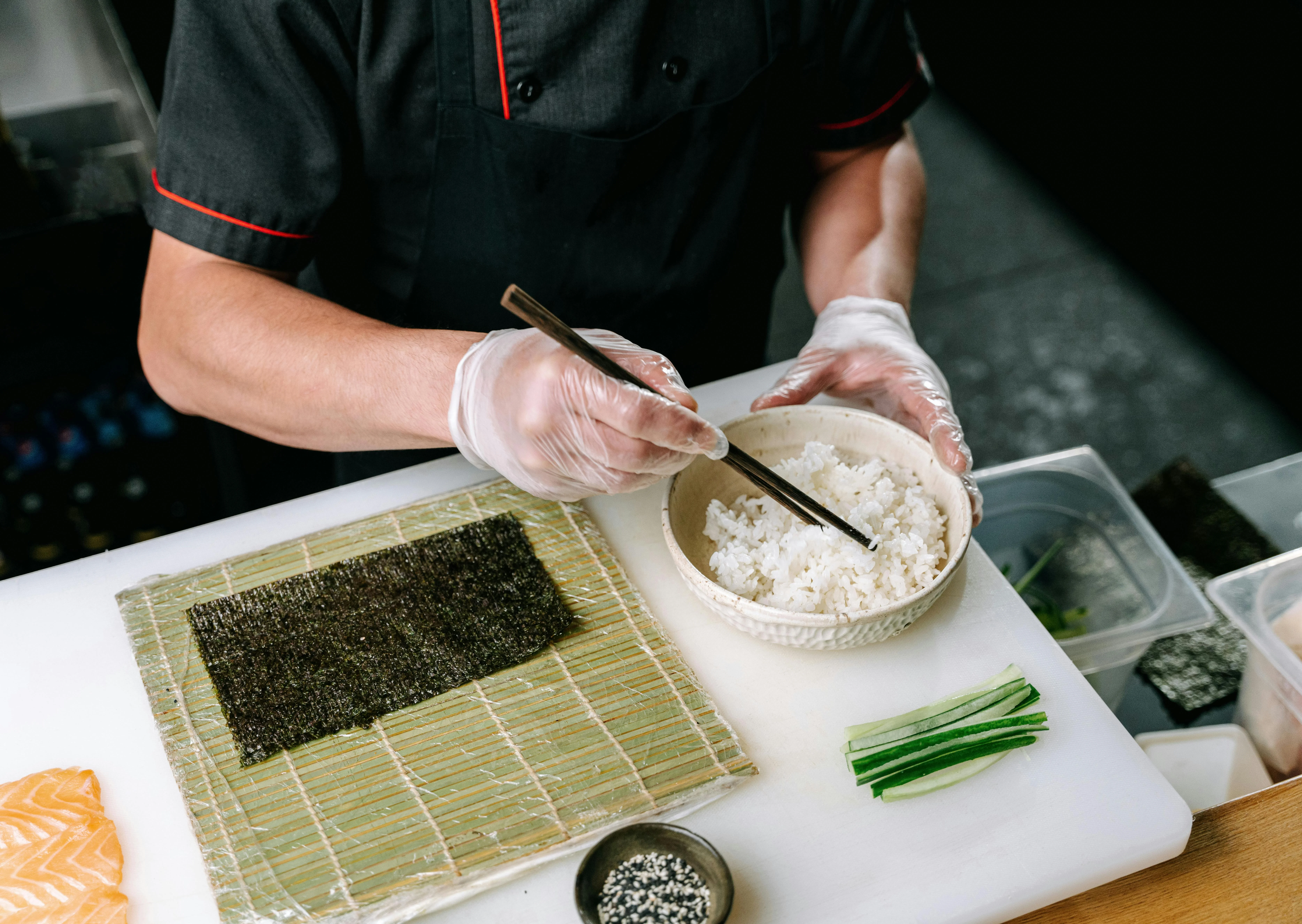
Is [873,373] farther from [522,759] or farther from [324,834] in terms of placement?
[324,834]

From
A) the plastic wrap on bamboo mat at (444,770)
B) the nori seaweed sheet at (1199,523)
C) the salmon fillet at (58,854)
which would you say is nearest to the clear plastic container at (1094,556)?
the nori seaweed sheet at (1199,523)

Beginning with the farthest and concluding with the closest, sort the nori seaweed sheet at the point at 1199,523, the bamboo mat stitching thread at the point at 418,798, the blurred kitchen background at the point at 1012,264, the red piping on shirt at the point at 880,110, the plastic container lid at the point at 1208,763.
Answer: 1. the blurred kitchen background at the point at 1012,264
2. the nori seaweed sheet at the point at 1199,523
3. the red piping on shirt at the point at 880,110
4. the plastic container lid at the point at 1208,763
5. the bamboo mat stitching thread at the point at 418,798

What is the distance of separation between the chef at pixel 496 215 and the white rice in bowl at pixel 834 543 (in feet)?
0.33

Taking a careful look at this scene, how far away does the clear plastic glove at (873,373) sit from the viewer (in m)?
1.58

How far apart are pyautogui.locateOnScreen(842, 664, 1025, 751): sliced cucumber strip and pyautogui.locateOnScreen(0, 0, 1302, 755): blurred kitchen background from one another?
0.84 meters

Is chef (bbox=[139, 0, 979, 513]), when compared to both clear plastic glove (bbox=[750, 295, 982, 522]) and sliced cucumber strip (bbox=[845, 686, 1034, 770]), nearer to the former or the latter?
clear plastic glove (bbox=[750, 295, 982, 522])

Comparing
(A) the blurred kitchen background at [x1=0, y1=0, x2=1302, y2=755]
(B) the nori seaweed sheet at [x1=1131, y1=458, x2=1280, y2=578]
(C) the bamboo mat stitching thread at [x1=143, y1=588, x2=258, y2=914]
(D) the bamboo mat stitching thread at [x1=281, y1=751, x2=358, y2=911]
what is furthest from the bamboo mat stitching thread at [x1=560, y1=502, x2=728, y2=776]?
(B) the nori seaweed sheet at [x1=1131, y1=458, x2=1280, y2=578]

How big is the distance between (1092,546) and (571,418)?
1.27m

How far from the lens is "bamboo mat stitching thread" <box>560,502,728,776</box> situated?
1.24 meters

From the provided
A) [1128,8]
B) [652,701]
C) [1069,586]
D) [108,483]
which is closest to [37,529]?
[108,483]

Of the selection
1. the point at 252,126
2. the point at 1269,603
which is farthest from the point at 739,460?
the point at 1269,603

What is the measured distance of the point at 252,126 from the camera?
148cm

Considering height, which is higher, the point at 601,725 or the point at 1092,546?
the point at 601,725

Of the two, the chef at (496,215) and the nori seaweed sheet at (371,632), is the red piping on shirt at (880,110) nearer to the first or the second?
the chef at (496,215)
